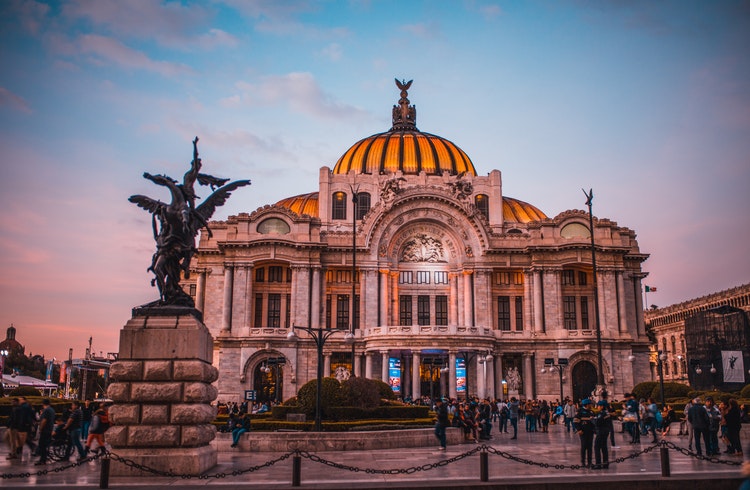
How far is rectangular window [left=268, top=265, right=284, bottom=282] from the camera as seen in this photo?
205 ft

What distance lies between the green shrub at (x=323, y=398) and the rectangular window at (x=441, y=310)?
3479 cm

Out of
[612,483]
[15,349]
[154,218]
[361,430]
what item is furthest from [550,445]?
[15,349]

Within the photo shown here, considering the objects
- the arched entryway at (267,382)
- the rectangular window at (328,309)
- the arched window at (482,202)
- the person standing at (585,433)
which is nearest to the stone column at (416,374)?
the rectangular window at (328,309)

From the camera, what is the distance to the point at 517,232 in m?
70.2

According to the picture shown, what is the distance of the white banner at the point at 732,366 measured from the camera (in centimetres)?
5334

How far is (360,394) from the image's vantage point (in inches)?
1187

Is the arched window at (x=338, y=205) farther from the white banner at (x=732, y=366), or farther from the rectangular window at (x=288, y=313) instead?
the white banner at (x=732, y=366)

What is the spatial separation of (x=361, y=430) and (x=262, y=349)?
107 feet

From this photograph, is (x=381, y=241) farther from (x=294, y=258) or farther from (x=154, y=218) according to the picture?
(x=154, y=218)

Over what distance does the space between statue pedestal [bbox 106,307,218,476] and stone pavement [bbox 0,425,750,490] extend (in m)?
0.58

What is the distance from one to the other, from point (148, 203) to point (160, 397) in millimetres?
5075

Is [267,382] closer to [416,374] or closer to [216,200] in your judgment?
[416,374]

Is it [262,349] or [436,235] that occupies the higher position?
[436,235]

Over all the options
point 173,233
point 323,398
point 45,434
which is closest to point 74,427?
point 45,434
